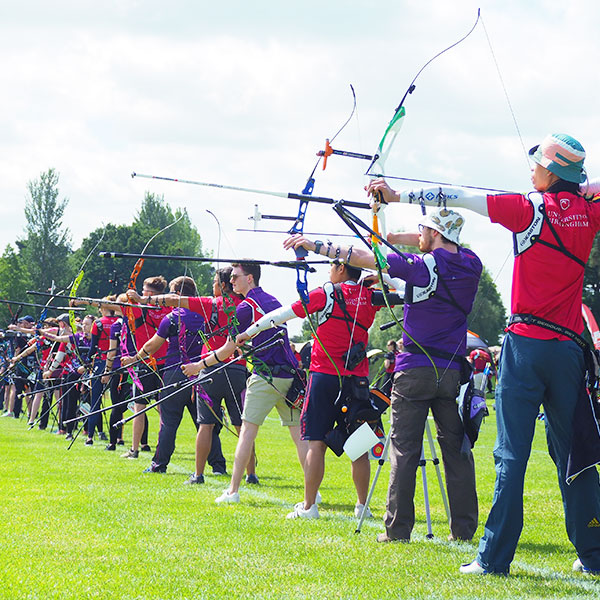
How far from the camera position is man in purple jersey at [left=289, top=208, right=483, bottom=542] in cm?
559

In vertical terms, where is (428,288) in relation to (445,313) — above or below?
above

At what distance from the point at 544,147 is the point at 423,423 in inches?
74.0

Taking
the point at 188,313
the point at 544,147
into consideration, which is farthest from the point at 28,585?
the point at 188,313

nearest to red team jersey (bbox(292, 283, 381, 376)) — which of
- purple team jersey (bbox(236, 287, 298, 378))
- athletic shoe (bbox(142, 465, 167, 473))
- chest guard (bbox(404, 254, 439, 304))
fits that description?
purple team jersey (bbox(236, 287, 298, 378))

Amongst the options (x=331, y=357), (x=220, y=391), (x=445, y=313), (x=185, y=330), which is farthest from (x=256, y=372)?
(x=445, y=313)

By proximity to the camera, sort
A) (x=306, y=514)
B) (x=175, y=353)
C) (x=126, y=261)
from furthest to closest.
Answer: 1. (x=126, y=261)
2. (x=175, y=353)
3. (x=306, y=514)

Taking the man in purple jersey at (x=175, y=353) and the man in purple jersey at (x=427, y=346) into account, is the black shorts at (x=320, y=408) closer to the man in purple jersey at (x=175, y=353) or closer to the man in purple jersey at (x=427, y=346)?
the man in purple jersey at (x=427, y=346)

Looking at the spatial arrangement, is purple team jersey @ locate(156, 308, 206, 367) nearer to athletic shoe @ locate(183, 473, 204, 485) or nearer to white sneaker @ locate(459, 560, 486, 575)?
athletic shoe @ locate(183, 473, 204, 485)

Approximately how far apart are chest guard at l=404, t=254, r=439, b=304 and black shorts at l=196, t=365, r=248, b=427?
148 inches

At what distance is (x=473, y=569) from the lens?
4.71 meters

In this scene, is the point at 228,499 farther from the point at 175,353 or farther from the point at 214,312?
the point at 175,353

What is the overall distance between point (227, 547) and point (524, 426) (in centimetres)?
197

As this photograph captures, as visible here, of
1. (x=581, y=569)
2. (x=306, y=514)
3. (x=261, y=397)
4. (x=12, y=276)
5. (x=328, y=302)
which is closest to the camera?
(x=581, y=569)

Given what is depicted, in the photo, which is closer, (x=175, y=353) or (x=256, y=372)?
(x=256, y=372)
